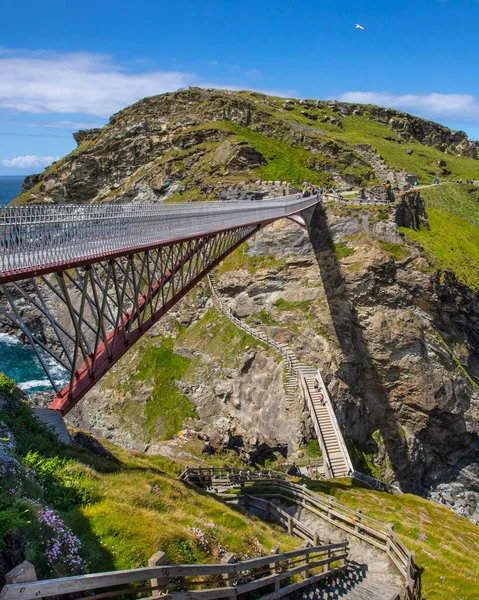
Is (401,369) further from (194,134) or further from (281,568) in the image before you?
(194,134)

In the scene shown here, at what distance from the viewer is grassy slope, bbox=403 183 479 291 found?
2117 inches

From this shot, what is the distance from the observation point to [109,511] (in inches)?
423

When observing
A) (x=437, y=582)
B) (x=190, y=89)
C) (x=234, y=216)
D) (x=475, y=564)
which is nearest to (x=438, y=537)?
(x=475, y=564)

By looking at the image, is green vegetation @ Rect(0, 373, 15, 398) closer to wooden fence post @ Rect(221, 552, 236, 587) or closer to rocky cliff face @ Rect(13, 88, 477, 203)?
wooden fence post @ Rect(221, 552, 236, 587)

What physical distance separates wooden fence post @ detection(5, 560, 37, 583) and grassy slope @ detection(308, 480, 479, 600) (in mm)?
14485

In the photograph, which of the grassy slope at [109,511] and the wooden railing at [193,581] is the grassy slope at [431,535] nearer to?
the wooden railing at [193,581]

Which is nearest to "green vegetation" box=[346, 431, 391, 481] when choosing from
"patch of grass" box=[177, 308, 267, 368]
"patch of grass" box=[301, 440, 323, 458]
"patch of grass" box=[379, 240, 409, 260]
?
"patch of grass" box=[301, 440, 323, 458]

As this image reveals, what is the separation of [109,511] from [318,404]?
2994cm

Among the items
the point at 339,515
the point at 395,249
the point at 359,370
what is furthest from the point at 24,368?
the point at 339,515

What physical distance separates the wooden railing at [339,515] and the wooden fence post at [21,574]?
12678 millimetres

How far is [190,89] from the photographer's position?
293 ft

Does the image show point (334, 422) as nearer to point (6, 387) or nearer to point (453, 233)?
point (6, 387)

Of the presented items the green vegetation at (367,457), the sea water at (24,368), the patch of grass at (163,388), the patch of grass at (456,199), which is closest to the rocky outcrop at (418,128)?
the patch of grass at (456,199)

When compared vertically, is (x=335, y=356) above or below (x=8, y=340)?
above
